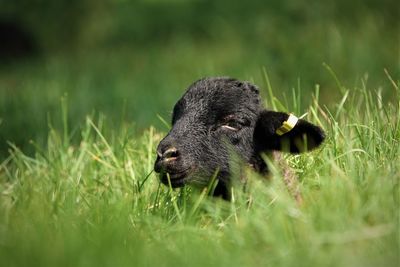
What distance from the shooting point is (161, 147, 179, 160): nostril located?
4609 mm

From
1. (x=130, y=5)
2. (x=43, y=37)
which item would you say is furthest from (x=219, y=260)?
(x=130, y=5)

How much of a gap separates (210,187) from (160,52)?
473 inches

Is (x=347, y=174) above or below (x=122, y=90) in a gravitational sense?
above

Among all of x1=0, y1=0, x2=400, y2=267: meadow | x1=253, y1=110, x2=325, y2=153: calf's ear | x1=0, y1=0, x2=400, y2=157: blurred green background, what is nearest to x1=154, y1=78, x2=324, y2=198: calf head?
x1=253, y1=110, x2=325, y2=153: calf's ear

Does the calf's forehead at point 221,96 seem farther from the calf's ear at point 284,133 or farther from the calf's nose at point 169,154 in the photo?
the calf's nose at point 169,154

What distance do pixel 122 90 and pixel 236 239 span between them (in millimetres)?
8406

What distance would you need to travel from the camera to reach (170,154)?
4637mm

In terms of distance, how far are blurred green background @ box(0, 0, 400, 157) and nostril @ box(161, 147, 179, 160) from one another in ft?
6.16

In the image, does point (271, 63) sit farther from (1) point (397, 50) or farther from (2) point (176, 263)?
(2) point (176, 263)

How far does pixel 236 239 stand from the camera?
3.93 metres

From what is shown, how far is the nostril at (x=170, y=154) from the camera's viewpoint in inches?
181

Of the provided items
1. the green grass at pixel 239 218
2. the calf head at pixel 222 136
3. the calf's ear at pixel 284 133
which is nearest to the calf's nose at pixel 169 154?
the calf head at pixel 222 136

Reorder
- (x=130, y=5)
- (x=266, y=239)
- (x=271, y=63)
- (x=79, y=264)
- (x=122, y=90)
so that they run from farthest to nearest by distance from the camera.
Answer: (x=130, y=5) < (x=122, y=90) < (x=271, y=63) < (x=266, y=239) < (x=79, y=264)

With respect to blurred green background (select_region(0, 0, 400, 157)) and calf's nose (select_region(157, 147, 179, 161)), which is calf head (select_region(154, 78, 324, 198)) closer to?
calf's nose (select_region(157, 147, 179, 161))
